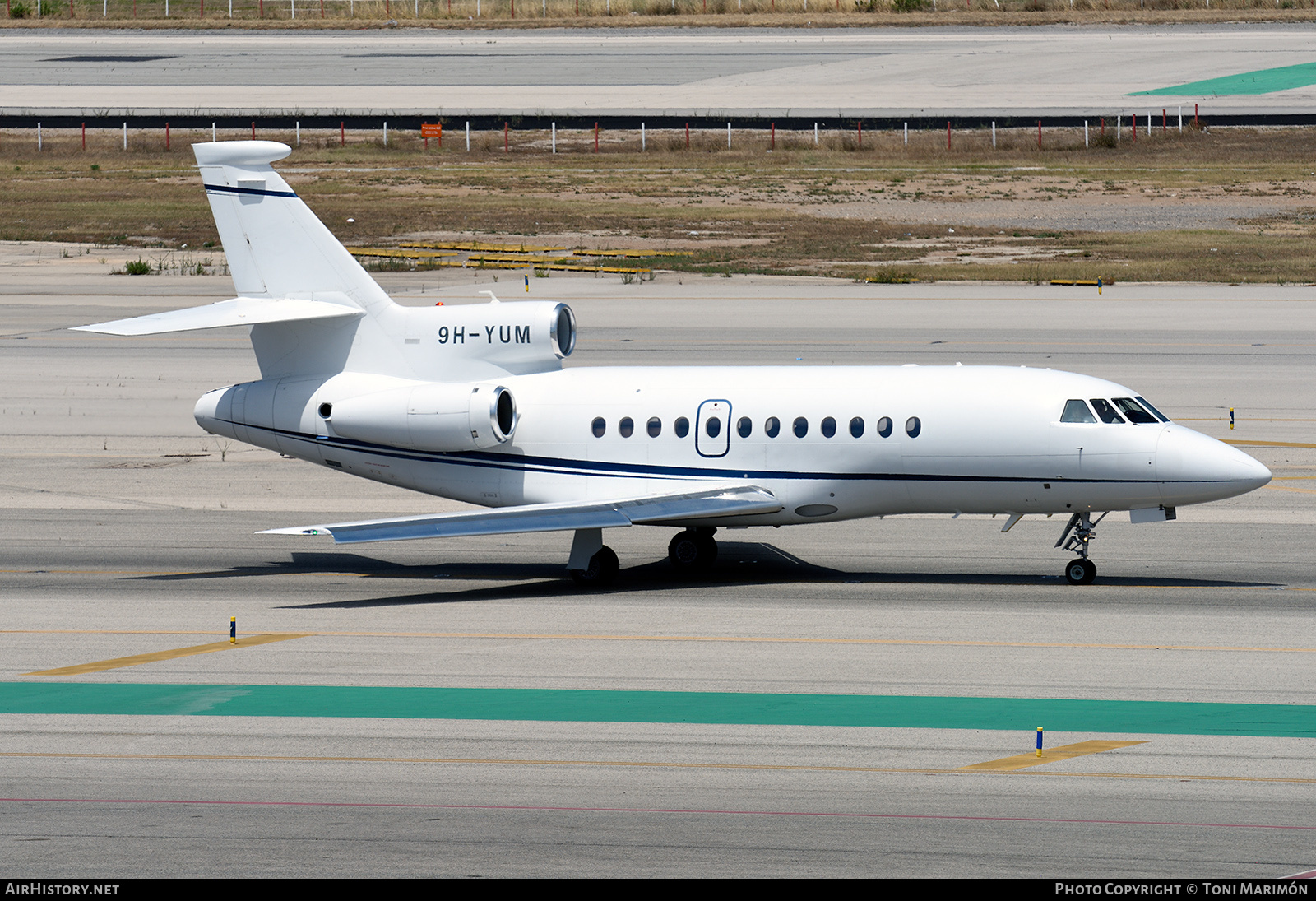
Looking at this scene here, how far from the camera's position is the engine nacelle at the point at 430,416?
26359mm

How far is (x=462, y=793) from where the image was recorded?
1620 cm

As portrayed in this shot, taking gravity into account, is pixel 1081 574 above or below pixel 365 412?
below

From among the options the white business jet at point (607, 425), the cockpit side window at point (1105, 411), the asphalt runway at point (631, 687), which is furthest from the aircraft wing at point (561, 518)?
the cockpit side window at point (1105, 411)

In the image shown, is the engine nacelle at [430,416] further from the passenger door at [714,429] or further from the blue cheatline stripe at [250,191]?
the blue cheatline stripe at [250,191]

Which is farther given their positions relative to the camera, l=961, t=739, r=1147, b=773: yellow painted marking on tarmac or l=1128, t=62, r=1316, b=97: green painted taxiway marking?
l=1128, t=62, r=1316, b=97: green painted taxiway marking

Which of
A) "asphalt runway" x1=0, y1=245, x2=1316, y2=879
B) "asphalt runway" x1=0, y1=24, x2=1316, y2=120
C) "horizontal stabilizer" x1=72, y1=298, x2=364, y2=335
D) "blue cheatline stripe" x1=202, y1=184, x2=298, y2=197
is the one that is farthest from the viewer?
"asphalt runway" x1=0, y1=24, x2=1316, y2=120

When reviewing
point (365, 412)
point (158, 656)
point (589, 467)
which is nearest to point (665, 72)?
point (365, 412)

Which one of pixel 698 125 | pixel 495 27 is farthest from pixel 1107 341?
pixel 495 27

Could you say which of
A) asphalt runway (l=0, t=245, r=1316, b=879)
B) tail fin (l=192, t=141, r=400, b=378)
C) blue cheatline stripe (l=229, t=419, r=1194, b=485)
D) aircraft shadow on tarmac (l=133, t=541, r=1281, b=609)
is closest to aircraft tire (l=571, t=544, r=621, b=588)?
aircraft shadow on tarmac (l=133, t=541, r=1281, b=609)

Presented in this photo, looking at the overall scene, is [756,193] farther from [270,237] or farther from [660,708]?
[660,708]

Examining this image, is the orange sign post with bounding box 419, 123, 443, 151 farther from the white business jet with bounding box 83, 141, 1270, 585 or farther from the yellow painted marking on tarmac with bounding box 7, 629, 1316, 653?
the yellow painted marking on tarmac with bounding box 7, 629, 1316, 653

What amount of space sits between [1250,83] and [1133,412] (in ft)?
265

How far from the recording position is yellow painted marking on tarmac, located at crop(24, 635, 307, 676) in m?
20.8

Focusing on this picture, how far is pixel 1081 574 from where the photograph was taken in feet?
80.9
